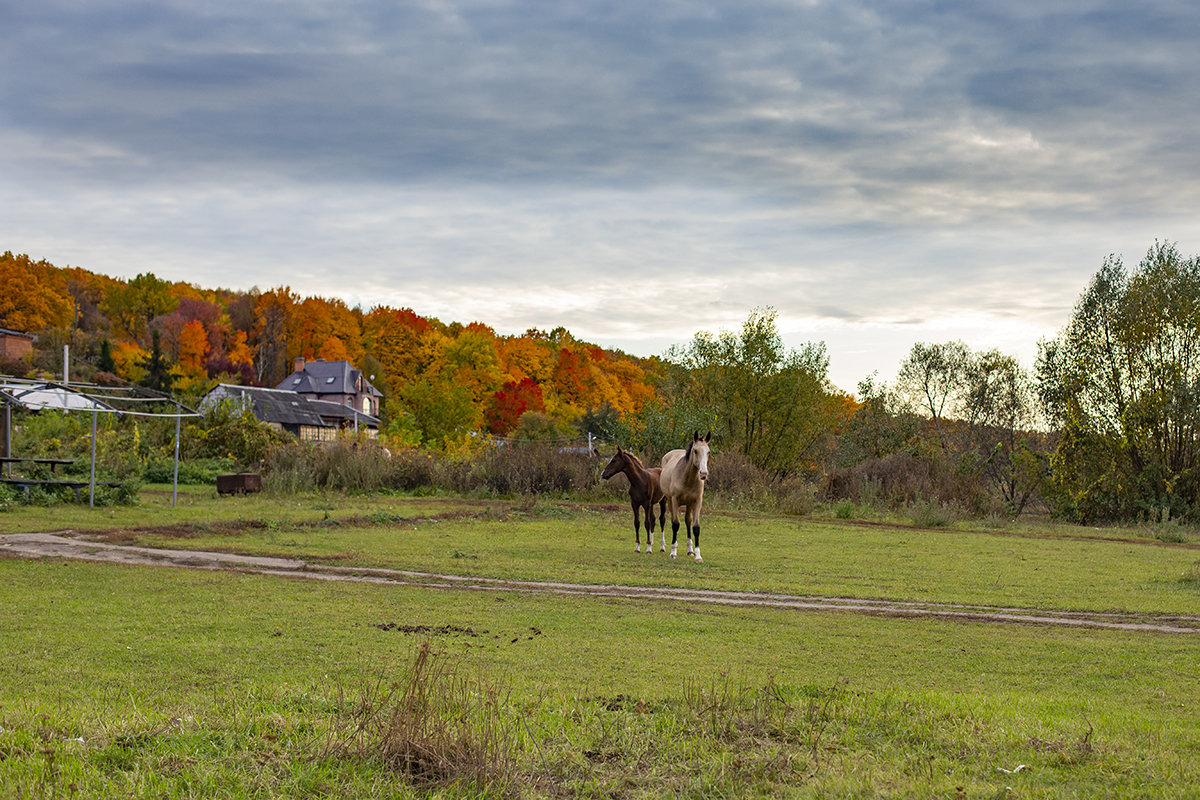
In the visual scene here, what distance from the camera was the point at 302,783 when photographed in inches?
206

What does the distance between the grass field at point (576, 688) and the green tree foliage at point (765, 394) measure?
25.4m

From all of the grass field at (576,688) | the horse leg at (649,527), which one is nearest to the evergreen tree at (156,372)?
the horse leg at (649,527)

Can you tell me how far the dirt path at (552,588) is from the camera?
12.4 metres

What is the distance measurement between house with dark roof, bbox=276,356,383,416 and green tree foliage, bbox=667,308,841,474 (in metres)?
59.8

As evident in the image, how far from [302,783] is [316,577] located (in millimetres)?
9653

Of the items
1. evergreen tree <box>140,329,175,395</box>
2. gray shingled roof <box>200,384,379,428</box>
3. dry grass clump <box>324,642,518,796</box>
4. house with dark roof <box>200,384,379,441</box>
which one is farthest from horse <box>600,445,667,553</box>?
evergreen tree <box>140,329,175,395</box>

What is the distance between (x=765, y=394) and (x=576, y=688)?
35.8 m

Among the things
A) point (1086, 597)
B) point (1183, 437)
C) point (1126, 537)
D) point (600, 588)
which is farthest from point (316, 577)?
point (1183, 437)

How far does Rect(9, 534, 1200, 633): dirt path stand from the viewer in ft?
40.6

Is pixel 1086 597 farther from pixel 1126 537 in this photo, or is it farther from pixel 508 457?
pixel 508 457

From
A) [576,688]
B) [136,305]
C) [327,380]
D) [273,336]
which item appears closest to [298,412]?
[327,380]

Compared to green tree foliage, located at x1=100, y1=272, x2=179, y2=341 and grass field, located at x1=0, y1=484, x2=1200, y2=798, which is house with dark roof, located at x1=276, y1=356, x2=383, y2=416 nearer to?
green tree foliage, located at x1=100, y1=272, x2=179, y2=341

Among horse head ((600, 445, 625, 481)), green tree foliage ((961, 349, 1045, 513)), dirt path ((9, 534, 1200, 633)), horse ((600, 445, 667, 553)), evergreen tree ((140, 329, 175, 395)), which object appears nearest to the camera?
dirt path ((9, 534, 1200, 633))

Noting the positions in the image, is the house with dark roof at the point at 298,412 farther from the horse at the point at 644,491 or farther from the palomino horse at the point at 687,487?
the palomino horse at the point at 687,487
